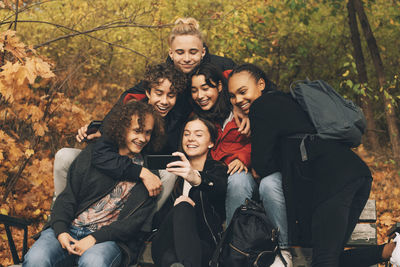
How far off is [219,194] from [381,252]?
1.20 metres

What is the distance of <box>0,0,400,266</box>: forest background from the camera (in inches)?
193

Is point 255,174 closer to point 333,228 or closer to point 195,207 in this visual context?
point 195,207

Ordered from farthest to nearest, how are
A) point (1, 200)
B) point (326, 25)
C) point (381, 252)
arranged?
point (326, 25)
point (1, 200)
point (381, 252)

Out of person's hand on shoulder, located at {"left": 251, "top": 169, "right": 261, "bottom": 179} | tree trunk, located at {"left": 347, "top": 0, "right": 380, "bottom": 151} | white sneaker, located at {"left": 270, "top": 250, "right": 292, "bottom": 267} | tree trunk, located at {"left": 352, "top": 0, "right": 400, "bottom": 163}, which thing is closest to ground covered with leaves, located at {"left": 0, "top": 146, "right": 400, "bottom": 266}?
tree trunk, located at {"left": 352, "top": 0, "right": 400, "bottom": 163}

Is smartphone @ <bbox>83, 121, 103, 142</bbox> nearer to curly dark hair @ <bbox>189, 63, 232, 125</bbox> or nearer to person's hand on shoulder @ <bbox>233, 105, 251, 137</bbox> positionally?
curly dark hair @ <bbox>189, 63, 232, 125</bbox>

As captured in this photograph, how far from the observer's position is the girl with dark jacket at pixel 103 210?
10.2 ft

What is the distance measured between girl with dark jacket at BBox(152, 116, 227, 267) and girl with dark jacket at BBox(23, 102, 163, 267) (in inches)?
9.7

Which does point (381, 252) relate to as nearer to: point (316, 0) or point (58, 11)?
point (316, 0)

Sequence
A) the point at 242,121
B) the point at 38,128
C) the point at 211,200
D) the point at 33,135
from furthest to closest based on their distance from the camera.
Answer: the point at 33,135 → the point at 38,128 → the point at 242,121 → the point at 211,200

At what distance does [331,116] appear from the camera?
121 inches

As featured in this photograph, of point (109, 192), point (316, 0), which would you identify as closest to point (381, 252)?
point (109, 192)

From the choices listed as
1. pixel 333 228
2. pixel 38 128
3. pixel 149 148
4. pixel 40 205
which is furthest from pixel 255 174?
pixel 40 205

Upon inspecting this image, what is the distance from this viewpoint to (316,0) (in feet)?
25.3

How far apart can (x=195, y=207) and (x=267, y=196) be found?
57 cm
